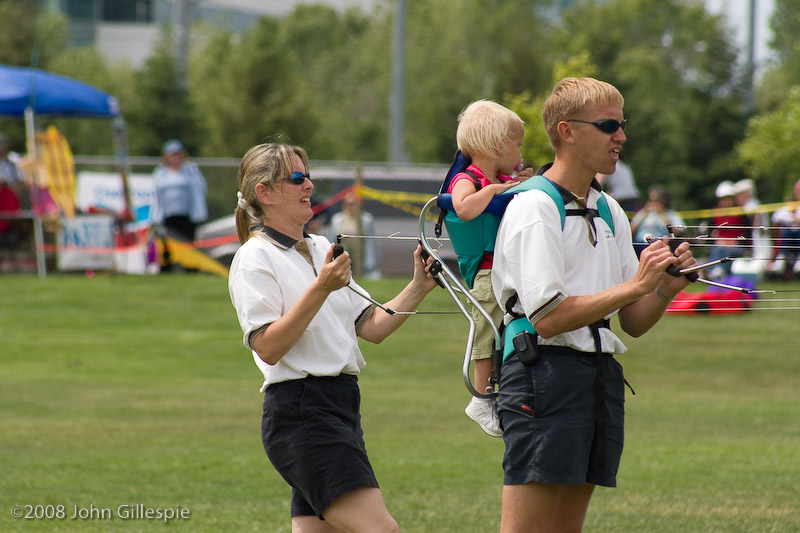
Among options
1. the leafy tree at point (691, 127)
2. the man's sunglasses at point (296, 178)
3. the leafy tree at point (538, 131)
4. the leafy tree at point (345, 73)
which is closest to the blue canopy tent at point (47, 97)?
the leafy tree at point (538, 131)

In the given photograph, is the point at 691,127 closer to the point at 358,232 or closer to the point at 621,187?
the point at 358,232

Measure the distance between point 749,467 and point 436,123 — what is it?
125 ft

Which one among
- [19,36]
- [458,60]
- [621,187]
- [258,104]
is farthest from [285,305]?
[458,60]

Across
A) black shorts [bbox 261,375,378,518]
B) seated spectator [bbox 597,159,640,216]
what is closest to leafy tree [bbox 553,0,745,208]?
seated spectator [bbox 597,159,640,216]

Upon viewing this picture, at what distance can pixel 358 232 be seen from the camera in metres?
17.8

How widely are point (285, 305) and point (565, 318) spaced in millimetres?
991

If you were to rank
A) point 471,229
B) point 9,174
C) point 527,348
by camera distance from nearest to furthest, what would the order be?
point 527,348, point 471,229, point 9,174

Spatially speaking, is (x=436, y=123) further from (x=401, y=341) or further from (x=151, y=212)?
(x=401, y=341)

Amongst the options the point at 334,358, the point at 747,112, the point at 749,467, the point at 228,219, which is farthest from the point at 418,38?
the point at 334,358

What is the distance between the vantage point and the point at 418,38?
58.4 meters

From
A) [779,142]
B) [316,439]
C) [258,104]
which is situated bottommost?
[258,104]

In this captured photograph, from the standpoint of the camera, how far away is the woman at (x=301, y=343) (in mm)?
3818

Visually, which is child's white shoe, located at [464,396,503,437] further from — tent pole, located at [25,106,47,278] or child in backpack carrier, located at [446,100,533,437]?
tent pole, located at [25,106,47,278]

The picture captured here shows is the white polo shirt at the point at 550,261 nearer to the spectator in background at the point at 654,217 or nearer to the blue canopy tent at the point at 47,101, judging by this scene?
the spectator in background at the point at 654,217
